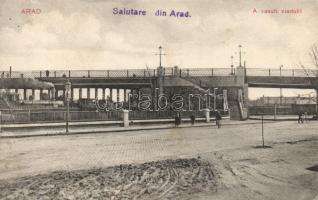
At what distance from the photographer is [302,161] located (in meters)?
12.8

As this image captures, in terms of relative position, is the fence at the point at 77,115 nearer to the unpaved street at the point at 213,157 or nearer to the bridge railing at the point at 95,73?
the unpaved street at the point at 213,157

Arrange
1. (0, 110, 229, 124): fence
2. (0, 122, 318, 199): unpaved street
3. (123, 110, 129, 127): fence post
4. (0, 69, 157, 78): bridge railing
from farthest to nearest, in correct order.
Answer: (0, 69, 157, 78): bridge railing, (123, 110, 129, 127): fence post, (0, 110, 229, 124): fence, (0, 122, 318, 199): unpaved street

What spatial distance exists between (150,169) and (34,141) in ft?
30.2

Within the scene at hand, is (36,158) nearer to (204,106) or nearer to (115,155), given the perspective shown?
(115,155)

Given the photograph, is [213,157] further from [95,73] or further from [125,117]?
[95,73]

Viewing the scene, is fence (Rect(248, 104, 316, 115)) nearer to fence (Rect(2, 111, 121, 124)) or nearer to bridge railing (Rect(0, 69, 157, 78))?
bridge railing (Rect(0, 69, 157, 78))

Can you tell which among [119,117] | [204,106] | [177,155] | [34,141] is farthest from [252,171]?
[204,106]

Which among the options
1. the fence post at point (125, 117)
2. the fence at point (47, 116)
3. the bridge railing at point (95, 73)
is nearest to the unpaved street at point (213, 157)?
the fence at point (47, 116)

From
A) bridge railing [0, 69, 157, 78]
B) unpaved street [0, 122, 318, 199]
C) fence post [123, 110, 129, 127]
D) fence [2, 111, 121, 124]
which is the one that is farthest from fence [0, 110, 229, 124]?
bridge railing [0, 69, 157, 78]

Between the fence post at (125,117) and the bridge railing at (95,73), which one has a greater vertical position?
the bridge railing at (95,73)

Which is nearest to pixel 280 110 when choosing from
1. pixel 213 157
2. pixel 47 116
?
pixel 47 116

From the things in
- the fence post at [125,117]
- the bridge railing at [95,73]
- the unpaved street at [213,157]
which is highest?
the bridge railing at [95,73]

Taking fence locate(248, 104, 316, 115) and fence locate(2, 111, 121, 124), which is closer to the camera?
fence locate(2, 111, 121, 124)

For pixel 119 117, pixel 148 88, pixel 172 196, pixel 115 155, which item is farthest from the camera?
pixel 148 88
